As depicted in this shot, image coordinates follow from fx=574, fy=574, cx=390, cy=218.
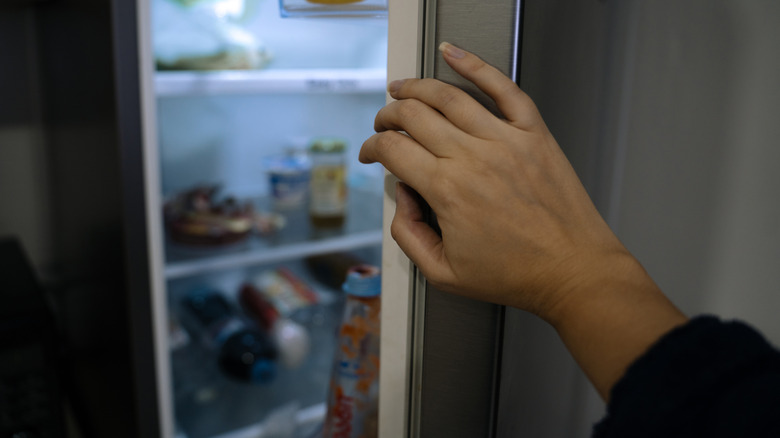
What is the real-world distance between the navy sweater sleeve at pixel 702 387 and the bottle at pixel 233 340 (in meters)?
1.09

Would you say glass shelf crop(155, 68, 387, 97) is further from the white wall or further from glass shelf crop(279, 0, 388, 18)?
the white wall

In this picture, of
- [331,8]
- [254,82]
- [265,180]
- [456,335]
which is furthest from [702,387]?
[265,180]

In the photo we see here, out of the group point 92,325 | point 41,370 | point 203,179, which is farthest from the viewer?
point 203,179

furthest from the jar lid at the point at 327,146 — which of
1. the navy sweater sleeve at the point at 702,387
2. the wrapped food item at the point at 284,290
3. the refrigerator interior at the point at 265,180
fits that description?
the navy sweater sleeve at the point at 702,387

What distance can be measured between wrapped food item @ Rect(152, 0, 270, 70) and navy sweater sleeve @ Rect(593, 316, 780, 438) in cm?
99

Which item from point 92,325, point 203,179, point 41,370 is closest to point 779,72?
point 41,370

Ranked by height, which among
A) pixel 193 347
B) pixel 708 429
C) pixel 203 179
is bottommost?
pixel 193 347

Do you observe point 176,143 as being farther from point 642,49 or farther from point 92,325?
point 642,49

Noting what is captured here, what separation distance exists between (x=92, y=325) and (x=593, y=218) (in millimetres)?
1052

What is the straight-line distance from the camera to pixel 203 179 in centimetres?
145

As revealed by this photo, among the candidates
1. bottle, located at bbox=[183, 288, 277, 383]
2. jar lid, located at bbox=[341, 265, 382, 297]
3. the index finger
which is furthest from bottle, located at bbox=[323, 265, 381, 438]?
bottle, located at bbox=[183, 288, 277, 383]

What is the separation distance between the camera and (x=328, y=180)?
1.36 metres

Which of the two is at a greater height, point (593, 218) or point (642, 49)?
point (642, 49)

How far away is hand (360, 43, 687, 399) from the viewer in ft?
1.25
